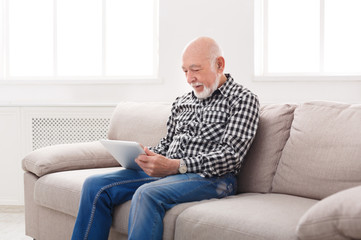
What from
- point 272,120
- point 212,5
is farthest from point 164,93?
point 272,120

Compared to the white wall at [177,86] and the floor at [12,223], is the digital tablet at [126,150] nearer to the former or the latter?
the floor at [12,223]

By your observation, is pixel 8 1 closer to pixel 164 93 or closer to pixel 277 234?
pixel 164 93

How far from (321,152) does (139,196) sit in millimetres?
763

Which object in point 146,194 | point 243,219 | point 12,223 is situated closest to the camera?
point 243,219

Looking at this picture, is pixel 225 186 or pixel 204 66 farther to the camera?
pixel 204 66

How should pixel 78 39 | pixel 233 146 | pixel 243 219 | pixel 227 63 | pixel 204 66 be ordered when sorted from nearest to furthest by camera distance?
→ pixel 243 219 → pixel 233 146 → pixel 204 66 → pixel 227 63 → pixel 78 39

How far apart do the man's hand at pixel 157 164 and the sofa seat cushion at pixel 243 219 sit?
253mm

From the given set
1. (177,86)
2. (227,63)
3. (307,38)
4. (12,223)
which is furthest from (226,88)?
(12,223)

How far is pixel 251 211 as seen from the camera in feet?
5.72

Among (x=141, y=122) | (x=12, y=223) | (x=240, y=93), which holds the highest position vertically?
(x=240, y=93)

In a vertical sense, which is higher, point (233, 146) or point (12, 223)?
point (233, 146)

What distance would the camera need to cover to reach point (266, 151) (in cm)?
217

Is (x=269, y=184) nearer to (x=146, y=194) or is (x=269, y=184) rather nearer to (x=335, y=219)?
(x=146, y=194)

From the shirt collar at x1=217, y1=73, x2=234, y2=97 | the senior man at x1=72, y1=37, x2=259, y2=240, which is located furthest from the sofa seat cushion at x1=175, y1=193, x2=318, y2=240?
the shirt collar at x1=217, y1=73, x2=234, y2=97
